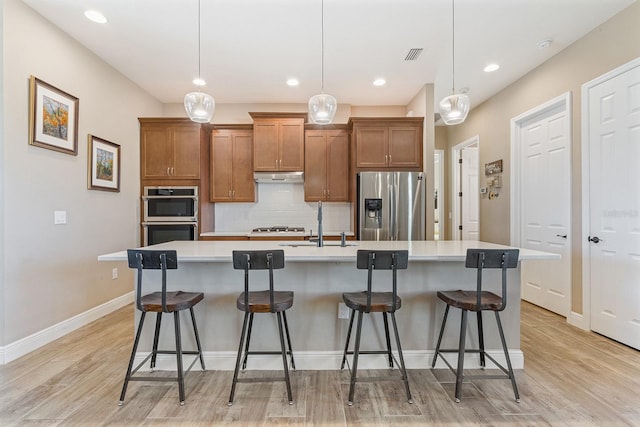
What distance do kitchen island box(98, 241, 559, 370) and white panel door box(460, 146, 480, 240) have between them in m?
3.34

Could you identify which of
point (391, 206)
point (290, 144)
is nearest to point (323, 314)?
point (391, 206)

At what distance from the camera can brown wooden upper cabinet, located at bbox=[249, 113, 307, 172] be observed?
4.48 metres

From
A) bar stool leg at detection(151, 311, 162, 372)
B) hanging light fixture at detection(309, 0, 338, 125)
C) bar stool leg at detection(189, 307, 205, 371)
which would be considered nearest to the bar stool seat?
bar stool leg at detection(189, 307, 205, 371)

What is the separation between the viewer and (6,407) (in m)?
1.88

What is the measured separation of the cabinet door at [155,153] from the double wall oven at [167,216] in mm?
241

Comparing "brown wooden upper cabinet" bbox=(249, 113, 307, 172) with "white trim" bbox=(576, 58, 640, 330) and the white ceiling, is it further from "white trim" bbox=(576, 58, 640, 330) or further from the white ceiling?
"white trim" bbox=(576, 58, 640, 330)

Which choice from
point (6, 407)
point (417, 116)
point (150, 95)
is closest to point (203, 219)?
point (150, 95)

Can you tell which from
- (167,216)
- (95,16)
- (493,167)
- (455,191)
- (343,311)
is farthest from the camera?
(455,191)

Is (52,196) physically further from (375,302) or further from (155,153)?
(375,302)

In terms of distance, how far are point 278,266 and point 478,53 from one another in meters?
3.30

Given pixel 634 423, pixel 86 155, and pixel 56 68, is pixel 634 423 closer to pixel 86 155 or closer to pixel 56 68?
pixel 86 155

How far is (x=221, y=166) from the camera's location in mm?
4629

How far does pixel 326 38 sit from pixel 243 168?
2.25 m

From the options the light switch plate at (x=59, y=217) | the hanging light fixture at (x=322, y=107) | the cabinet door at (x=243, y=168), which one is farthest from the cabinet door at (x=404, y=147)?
the light switch plate at (x=59, y=217)
